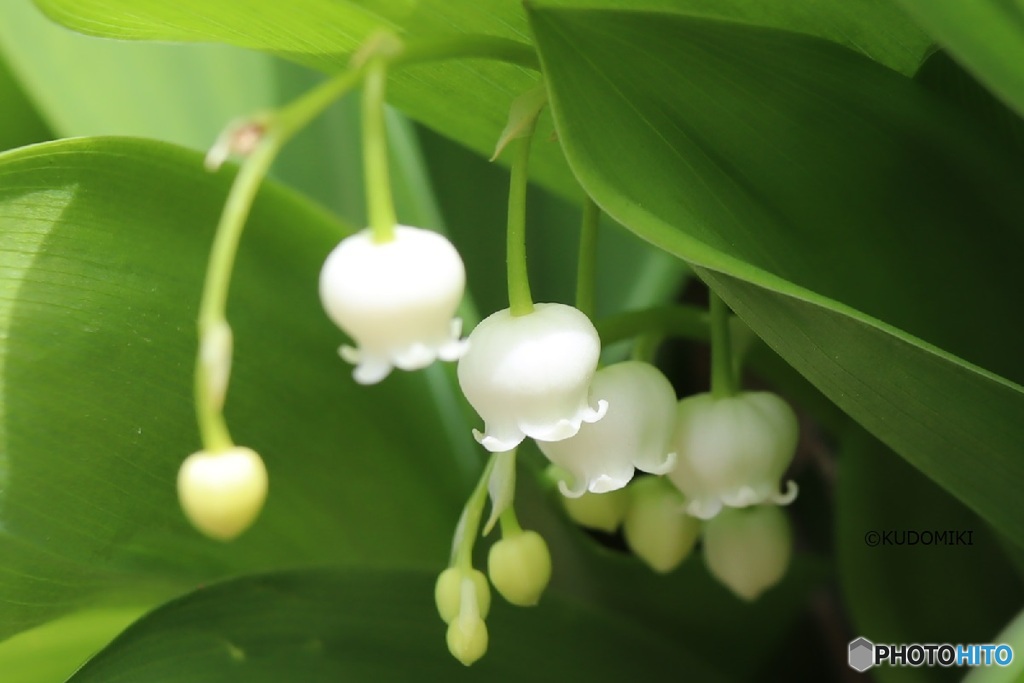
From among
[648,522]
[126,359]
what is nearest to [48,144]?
[126,359]

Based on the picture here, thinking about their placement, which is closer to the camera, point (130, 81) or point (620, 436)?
point (620, 436)

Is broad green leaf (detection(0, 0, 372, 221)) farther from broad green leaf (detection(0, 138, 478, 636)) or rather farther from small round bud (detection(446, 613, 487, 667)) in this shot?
small round bud (detection(446, 613, 487, 667))

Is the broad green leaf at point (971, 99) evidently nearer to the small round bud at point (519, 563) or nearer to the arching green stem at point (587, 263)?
the arching green stem at point (587, 263)

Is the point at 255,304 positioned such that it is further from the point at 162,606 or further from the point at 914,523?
the point at 914,523

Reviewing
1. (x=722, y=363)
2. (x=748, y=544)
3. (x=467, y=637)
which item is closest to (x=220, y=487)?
(x=467, y=637)

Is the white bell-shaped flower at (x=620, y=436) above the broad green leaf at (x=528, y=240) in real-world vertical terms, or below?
above

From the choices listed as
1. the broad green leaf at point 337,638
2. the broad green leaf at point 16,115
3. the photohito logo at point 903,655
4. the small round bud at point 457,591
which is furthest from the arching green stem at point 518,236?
the broad green leaf at point 16,115
